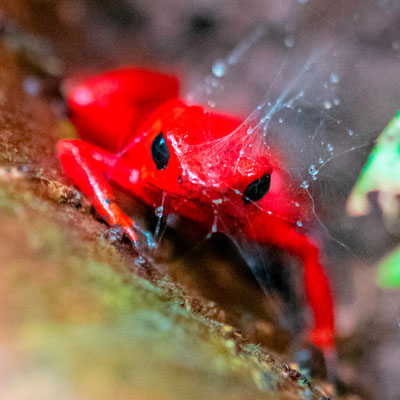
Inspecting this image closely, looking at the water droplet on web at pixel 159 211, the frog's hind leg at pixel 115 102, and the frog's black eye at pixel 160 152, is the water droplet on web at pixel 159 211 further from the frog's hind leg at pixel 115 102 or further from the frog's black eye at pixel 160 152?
the frog's hind leg at pixel 115 102

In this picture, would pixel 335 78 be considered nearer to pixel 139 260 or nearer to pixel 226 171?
pixel 226 171

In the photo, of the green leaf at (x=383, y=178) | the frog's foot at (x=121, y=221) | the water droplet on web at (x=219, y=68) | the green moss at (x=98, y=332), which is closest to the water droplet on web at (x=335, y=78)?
the green leaf at (x=383, y=178)

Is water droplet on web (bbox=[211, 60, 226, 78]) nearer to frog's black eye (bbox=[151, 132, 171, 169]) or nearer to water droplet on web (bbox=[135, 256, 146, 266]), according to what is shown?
frog's black eye (bbox=[151, 132, 171, 169])

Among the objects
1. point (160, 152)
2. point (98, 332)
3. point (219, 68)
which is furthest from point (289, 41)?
point (98, 332)

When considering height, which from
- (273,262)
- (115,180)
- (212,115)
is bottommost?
(115,180)

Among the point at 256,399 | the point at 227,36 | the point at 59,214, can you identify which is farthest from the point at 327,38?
the point at 256,399

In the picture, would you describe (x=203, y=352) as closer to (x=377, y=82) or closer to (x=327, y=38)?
(x=377, y=82)

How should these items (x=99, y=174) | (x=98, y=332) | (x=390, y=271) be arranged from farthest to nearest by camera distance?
(x=390, y=271)
(x=99, y=174)
(x=98, y=332)
